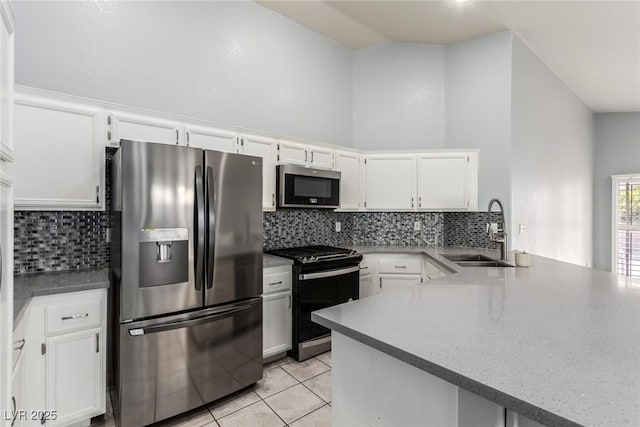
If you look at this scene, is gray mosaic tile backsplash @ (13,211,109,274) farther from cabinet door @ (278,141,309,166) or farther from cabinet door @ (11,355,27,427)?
cabinet door @ (278,141,309,166)

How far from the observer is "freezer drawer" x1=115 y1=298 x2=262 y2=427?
1.86 meters

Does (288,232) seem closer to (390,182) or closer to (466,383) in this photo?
(390,182)

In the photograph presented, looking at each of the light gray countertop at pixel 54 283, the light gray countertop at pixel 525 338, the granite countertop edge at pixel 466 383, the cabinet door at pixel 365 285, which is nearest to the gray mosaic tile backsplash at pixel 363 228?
the cabinet door at pixel 365 285

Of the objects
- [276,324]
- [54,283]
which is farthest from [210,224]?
[276,324]

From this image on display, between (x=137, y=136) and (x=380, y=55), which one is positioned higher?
(x=380, y=55)

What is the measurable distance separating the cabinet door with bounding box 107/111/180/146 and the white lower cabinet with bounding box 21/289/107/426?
3.51ft

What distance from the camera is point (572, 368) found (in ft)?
2.69

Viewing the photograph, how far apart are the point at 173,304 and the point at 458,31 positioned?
154 inches

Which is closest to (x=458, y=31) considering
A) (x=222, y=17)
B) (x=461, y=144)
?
(x=461, y=144)

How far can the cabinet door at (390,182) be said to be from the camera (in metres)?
3.76

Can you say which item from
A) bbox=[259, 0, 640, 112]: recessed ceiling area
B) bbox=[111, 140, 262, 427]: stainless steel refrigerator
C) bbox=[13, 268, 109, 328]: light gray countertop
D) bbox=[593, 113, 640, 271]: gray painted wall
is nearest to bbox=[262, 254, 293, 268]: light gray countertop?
bbox=[111, 140, 262, 427]: stainless steel refrigerator

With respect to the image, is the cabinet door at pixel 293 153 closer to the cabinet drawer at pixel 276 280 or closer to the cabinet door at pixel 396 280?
the cabinet drawer at pixel 276 280

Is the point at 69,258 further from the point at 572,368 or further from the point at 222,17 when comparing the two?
the point at 572,368

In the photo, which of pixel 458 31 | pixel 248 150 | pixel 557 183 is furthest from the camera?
pixel 557 183
